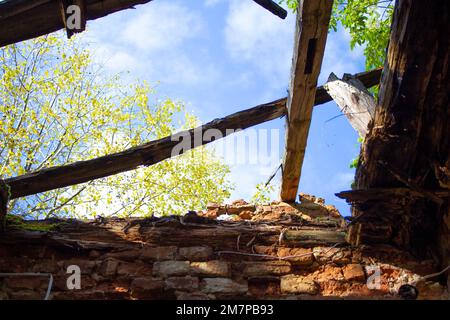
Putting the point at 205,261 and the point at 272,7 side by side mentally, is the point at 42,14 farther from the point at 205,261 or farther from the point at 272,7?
the point at 205,261

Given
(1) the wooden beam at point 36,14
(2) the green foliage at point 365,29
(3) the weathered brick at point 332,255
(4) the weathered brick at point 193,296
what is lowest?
(4) the weathered brick at point 193,296

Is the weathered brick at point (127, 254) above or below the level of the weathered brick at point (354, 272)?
above

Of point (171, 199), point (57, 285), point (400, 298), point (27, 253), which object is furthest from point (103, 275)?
point (171, 199)

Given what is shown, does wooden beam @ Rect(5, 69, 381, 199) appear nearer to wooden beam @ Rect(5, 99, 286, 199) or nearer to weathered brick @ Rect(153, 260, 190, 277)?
wooden beam @ Rect(5, 99, 286, 199)

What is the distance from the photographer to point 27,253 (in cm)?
299

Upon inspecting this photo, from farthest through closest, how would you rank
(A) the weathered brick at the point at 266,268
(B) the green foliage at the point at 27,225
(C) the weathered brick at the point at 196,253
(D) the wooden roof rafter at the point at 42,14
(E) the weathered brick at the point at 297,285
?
(B) the green foliage at the point at 27,225 → (C) the weathered brick at the point at 196,253 → (A) the weathered brick at the point at 266,268 → (E) the weathered brick at the point at 297,285 → (D) the wooden roof rafter at the point at 42,14

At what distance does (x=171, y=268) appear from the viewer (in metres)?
2.89

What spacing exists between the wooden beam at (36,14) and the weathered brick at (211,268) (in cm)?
165

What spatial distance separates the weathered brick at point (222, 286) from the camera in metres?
2.75

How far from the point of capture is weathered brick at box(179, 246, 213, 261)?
2988mm

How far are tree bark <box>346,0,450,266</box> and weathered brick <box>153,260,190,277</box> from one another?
3.83 feet

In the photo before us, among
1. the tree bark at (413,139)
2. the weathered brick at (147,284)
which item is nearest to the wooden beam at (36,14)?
the tree bark at (413,139)

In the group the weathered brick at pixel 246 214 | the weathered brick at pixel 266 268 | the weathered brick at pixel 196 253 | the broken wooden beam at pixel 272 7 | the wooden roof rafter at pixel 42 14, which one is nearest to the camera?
the wooden roof rafter at pixel 42 14

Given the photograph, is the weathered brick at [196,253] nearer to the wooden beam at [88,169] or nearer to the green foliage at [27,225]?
the wooden beam at [88,169]
